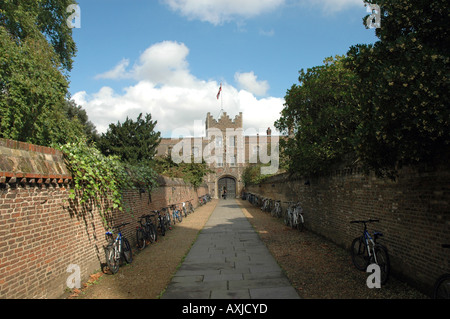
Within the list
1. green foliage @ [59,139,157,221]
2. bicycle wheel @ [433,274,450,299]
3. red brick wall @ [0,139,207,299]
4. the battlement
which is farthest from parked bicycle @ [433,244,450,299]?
the battlement

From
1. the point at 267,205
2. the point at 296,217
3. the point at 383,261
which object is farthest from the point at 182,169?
the point at 383,261

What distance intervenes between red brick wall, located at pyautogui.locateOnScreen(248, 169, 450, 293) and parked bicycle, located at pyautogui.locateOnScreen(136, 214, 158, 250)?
18.1 ft

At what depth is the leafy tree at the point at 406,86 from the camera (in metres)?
3.49

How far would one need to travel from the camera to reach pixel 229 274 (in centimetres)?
588

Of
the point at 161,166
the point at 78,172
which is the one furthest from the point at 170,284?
the point at 161,166

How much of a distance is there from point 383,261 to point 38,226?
550cm

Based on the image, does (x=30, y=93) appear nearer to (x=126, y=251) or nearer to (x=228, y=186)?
(x=126, y=251)

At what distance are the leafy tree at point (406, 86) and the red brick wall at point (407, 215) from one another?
0.43m

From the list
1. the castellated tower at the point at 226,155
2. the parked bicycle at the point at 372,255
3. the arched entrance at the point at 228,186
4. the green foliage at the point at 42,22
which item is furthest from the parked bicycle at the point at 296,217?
the arched entrance at the point at 228,186

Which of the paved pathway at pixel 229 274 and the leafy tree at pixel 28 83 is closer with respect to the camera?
the paved pathway at pixel 229 274

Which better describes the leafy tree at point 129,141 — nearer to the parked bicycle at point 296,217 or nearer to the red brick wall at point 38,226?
the parked bicycle at point 296,217

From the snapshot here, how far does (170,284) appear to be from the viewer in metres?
5.34

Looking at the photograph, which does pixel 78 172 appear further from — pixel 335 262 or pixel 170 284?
pixel 335 262

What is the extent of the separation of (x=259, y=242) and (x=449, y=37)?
711 cm
